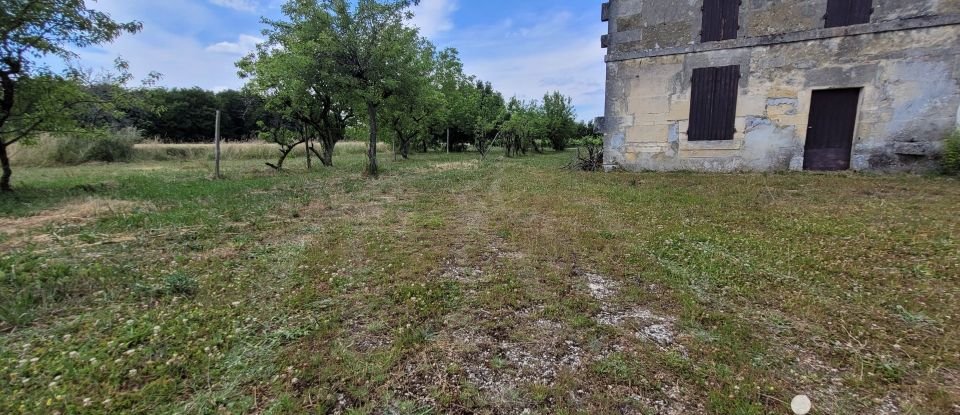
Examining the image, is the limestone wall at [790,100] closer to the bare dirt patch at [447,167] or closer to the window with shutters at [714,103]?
the window with shutters at [714,103]

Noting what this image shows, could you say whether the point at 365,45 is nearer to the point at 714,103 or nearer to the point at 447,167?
the point at 447,167

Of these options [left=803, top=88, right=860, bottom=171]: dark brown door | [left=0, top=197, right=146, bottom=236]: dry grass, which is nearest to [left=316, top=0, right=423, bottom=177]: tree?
[left=0, top=197, right=146, bottom=236]: dry grass

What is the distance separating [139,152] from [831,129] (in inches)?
1001

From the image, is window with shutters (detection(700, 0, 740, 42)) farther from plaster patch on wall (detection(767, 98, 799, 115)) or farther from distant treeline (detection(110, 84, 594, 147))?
distant treeline (detection(110, 84, 594, 147))

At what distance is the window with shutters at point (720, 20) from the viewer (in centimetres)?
969

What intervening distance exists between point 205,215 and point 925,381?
7.09m

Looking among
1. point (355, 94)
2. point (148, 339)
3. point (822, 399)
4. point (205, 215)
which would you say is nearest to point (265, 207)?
point (205, 215)

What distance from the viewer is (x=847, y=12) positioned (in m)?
8.67

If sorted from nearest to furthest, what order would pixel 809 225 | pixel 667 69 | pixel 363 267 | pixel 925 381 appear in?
pixel 925 381 → pixel 363 267 → pixel 809 225 → pixel 667 69

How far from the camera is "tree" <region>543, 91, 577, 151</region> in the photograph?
97.9 ft

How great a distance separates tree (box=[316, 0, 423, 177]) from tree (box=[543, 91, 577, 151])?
18989 mm

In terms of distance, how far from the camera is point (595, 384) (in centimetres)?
198

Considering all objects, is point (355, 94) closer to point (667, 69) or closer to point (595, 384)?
point (667, 69)

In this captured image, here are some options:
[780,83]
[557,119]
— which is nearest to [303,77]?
[780,83]
